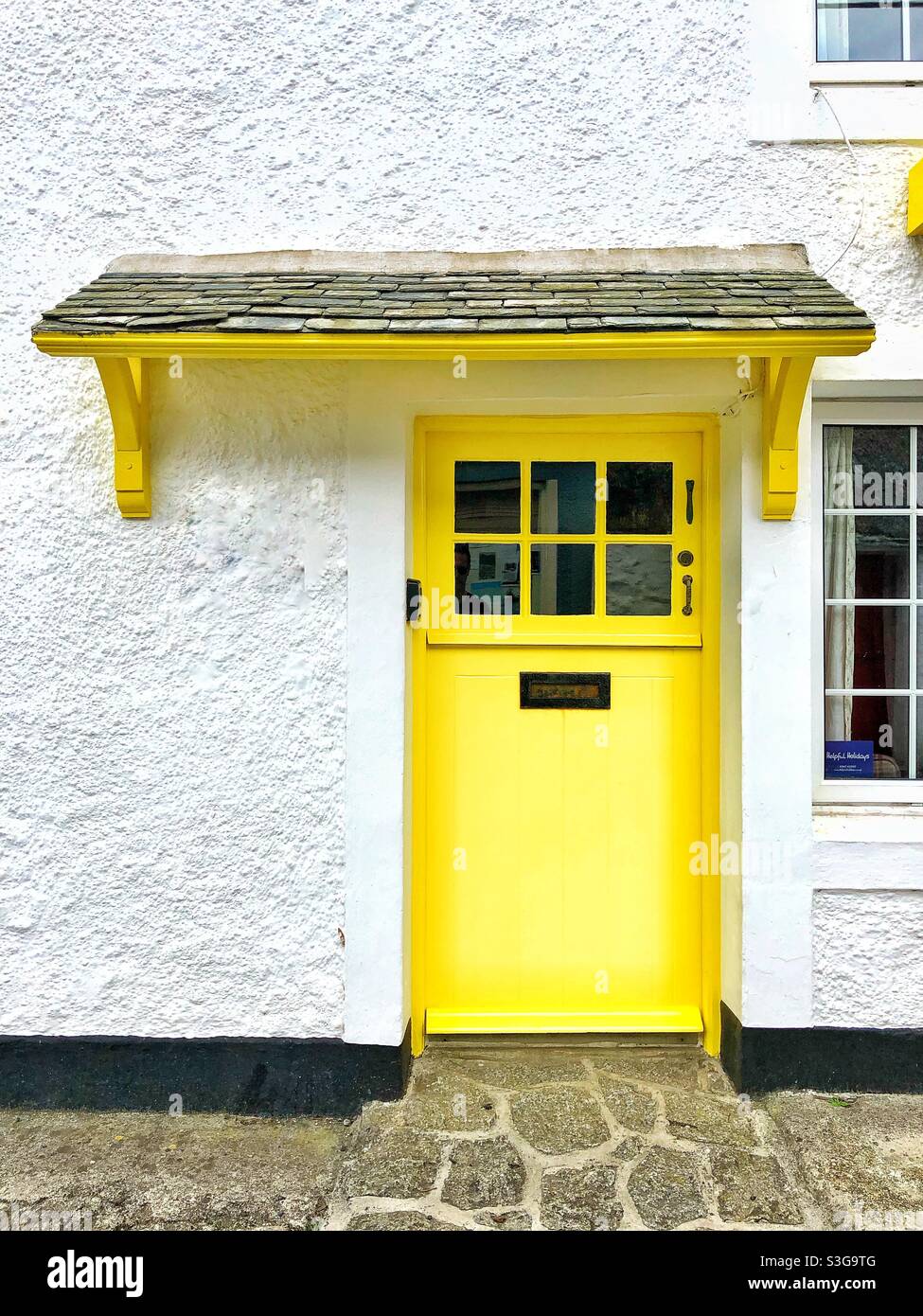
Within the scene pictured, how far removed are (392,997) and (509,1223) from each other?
2.66 feet

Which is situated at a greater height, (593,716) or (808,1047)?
(593,716)

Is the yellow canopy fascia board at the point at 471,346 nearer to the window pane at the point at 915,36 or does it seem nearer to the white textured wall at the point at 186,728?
the white textured wall at the point at 186,728

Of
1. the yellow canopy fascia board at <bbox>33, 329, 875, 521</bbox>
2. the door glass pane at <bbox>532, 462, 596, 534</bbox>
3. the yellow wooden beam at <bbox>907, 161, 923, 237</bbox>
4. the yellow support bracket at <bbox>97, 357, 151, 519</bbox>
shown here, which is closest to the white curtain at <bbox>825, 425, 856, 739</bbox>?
the yellow canopy fascia board at <bbox>33, 329, 875, 521</bbox>

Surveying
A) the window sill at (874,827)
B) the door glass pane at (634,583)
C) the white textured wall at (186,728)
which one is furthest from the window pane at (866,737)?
the white textured wall at (186,728)

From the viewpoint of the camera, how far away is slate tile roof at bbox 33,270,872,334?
2.50m

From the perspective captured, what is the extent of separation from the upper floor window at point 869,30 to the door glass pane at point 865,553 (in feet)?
5.82

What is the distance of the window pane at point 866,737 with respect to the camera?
312cm

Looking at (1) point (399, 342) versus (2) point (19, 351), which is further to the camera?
A: (2) point (19, 351)

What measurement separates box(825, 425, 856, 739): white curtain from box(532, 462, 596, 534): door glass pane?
0.92 metres

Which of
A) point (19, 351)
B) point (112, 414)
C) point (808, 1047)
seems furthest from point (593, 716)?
point (19, 351)

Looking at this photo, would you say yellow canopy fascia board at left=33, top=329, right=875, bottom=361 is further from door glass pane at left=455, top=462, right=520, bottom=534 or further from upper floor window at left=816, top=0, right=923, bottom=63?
upper floor window at left=816, top=0, right=923, bottom=63

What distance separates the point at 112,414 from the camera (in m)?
2.80
